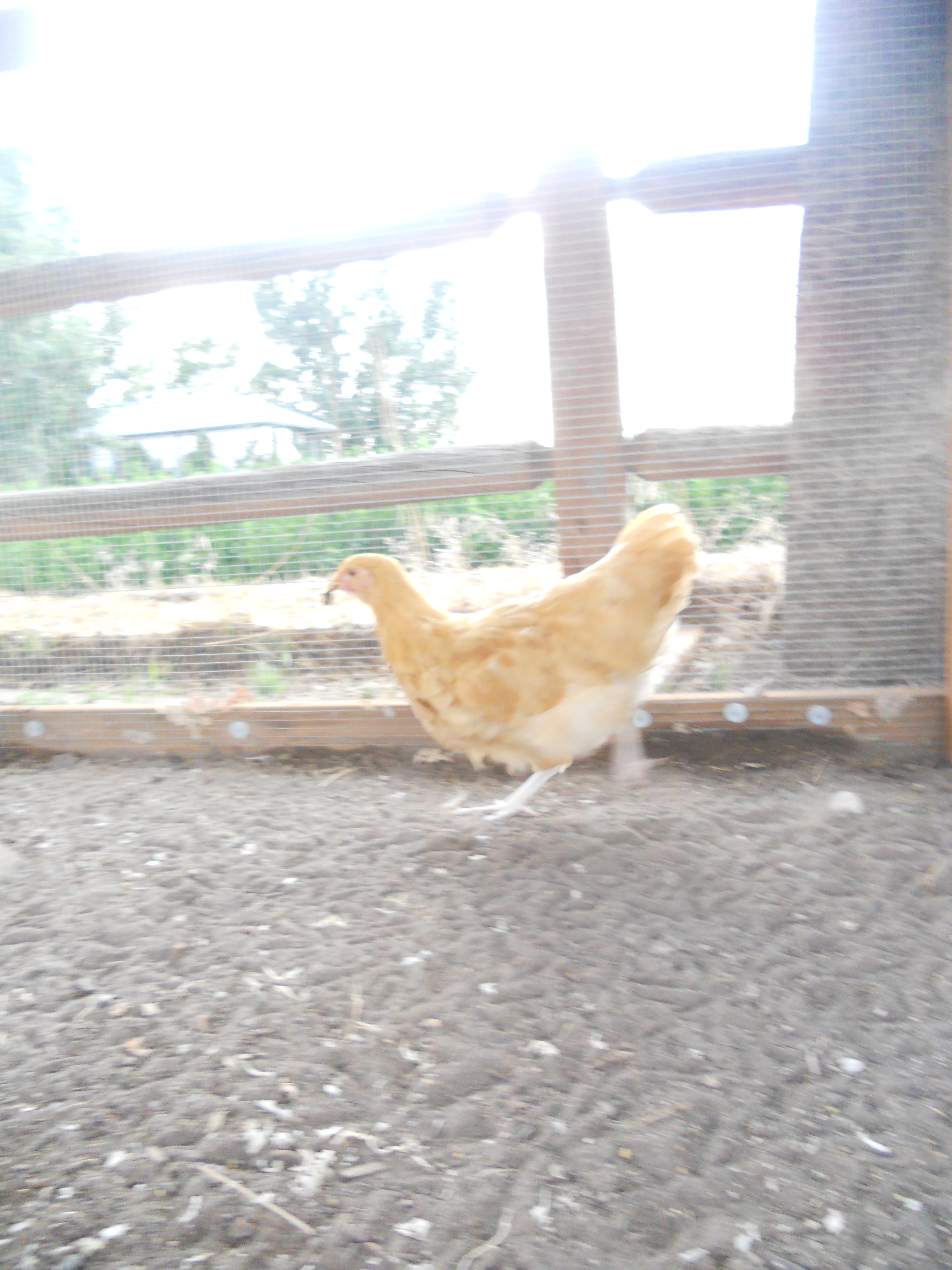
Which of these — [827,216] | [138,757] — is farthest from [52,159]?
[827,216]

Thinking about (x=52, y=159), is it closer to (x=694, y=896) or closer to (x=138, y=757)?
(x=138, y=757)

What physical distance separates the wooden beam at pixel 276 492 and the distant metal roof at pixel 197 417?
0.15m

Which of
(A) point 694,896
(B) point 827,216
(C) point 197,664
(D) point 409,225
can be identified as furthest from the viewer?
(C) point 197,664

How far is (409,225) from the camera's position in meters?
2.09

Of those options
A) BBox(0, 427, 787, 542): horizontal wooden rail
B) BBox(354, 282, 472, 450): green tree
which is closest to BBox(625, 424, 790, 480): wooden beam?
BBox(0, 427, 787, 542): horizontal wooden rail

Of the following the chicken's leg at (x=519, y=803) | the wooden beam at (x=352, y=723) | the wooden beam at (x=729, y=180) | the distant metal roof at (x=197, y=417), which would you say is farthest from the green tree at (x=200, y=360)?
the chicken's leg at (x=519, y=803)

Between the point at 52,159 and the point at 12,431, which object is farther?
the point at 12,431

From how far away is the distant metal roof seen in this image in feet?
7.63

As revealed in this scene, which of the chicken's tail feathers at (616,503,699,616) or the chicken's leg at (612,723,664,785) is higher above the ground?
the chicken's tail feathers at (616,503,699,616)

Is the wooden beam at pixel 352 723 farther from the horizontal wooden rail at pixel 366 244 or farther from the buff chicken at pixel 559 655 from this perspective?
the horizontal wooden rail at pixel 366 244

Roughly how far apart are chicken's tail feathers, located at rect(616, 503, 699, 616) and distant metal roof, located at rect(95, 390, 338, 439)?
3.55 ft

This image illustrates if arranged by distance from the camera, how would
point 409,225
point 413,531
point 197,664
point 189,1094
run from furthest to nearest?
point 197,664, point 413,531, point 409,225, point 189,1094

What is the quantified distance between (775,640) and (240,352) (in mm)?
1770

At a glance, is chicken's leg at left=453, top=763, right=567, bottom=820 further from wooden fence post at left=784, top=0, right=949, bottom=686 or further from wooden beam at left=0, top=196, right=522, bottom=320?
wooden beam at left=0, top=196, right=522, bottom=320
